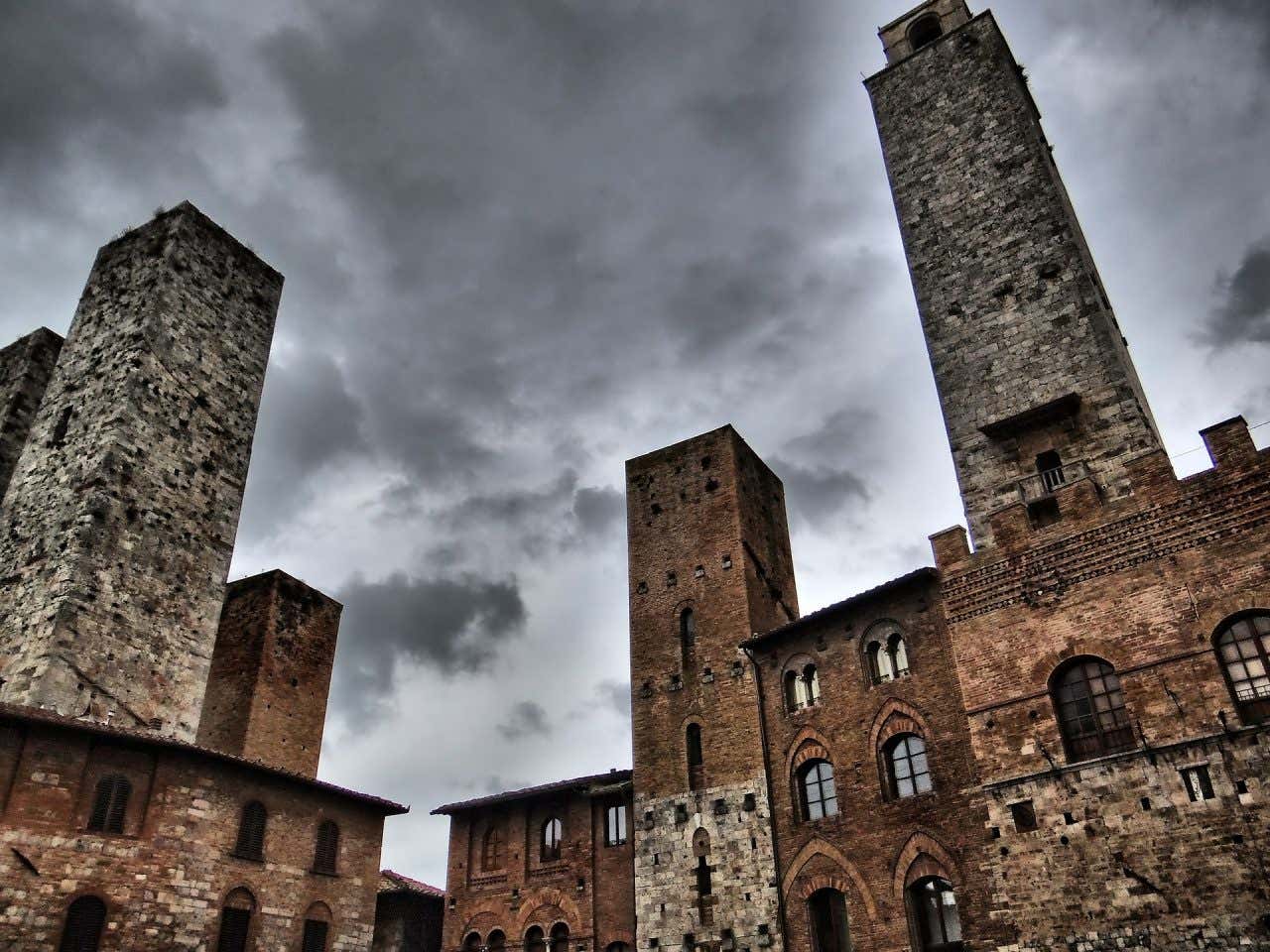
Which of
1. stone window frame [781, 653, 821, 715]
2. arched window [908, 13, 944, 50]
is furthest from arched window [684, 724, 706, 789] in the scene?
arched window [908, 13, 944, 50]

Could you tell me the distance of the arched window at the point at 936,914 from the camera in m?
19.2

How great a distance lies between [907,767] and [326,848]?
13.9 meters

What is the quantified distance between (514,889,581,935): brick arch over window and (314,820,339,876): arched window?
544cm

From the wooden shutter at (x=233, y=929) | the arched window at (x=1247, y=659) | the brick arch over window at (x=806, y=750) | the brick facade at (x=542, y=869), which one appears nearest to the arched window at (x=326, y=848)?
the wooden shutter at (x=233, y=929)

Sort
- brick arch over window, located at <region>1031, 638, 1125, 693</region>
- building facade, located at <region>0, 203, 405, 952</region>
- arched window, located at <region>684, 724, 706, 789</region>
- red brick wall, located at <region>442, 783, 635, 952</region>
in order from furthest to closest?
red brick wall, located at <region>442, 783, 635, 952</region>, arched window, located at <region>684, 724, 706, 789</region>, building facade, located at <region>0, 203, 405, 952</region>, brick arch over window, located at <region>1031, 638, 1125, 693</region>

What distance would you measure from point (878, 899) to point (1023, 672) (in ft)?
18.8

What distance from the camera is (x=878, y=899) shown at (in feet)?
67.0

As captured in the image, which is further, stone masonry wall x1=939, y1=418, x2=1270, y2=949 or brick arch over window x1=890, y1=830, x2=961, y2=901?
brick arch over window x1=890, y1=830, x2=961, y2=901

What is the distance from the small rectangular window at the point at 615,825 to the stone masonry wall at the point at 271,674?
8607 millimetres

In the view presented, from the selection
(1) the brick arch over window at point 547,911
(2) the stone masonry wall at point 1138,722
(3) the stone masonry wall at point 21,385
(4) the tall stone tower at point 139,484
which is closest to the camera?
(2) the stone masonry wall at point 1138,722

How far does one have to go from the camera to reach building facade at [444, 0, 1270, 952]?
16266 millimetres

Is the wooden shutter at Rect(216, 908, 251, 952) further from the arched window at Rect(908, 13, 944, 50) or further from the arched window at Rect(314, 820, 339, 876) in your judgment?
the arched window at Rect(908, 13, 944, 50)

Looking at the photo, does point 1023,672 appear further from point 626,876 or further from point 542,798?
point 542,798

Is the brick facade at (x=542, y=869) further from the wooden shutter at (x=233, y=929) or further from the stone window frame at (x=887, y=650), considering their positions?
the stone window frame at (x=887, y=650)
